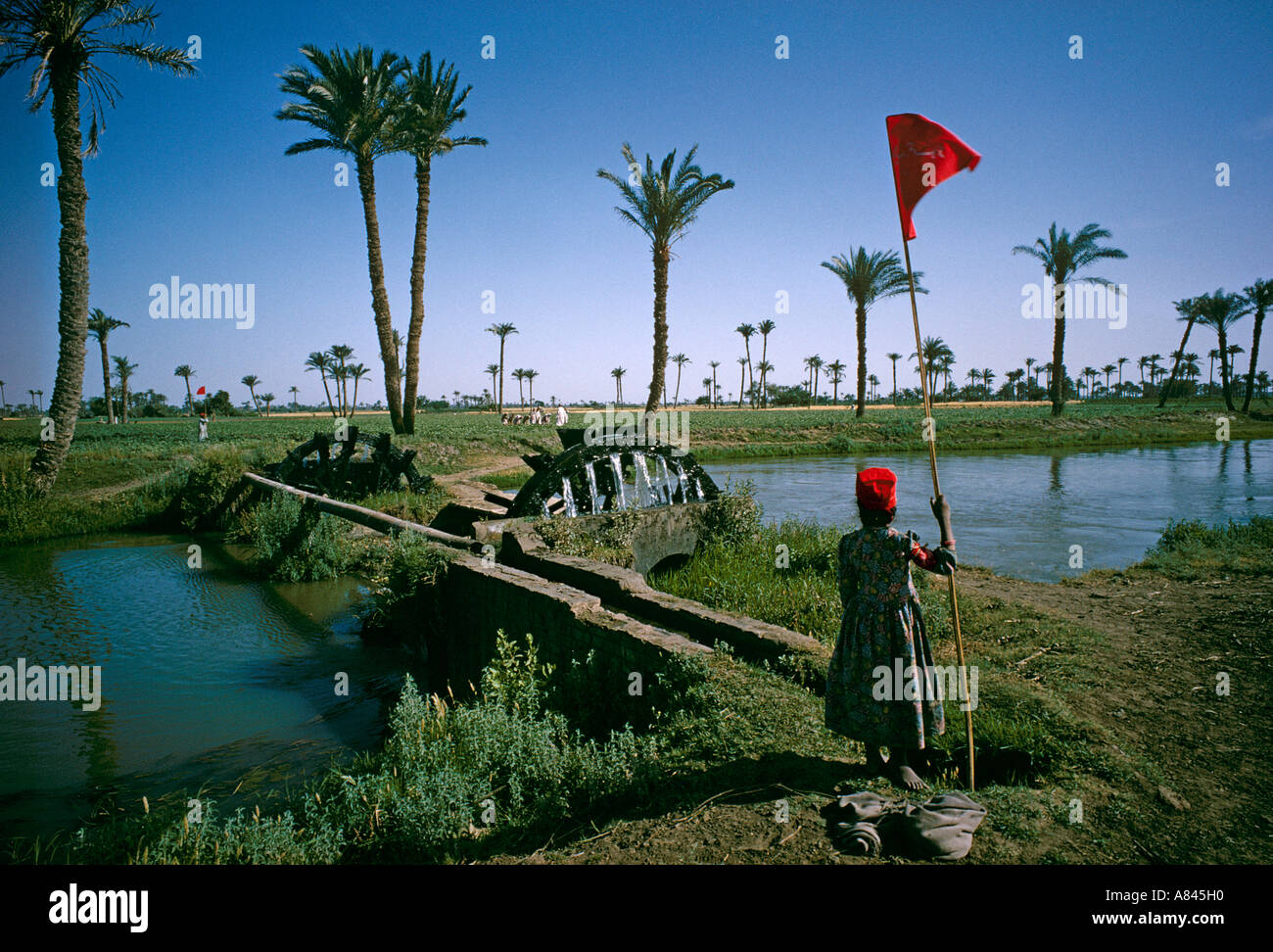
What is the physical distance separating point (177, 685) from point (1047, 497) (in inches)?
801

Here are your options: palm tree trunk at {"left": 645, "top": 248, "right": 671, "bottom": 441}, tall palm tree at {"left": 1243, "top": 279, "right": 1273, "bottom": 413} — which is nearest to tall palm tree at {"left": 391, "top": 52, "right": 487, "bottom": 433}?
palm tree trunk at {"left": 645, "top": 248, "right": 671, "bottom": 441}

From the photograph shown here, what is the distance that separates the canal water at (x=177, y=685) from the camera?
526cm

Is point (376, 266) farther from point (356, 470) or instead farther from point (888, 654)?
point (888, 654)

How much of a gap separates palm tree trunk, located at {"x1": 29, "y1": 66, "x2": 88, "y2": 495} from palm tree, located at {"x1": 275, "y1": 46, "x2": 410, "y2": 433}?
8.80m

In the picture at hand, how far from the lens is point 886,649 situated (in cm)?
348

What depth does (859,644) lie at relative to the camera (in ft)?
11.7

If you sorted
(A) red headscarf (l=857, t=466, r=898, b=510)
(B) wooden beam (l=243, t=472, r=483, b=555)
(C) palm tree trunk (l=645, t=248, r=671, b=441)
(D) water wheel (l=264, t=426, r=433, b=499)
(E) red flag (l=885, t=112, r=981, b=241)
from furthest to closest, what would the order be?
1. (C) palm tree trunk (l=645, t=248, r=671, b=441)
2. (D) water wheel (l=264, t=426, r=433, b=499)
3. (B) wooden beam (l=243, t=472, r=483, b=555)
4. (E) red flag (l=885, t=112, r=981, b=241)
5. (A) red headscarf (l=857, t=466, r=898, b=510)

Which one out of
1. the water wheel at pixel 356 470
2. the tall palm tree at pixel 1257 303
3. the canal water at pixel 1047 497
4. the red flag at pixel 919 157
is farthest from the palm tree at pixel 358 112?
the tall palm tree at pixel 1257 303

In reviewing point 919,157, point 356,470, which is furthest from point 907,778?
point 356,470

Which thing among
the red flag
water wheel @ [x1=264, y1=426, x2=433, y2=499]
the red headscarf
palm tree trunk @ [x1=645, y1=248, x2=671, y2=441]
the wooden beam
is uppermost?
palm tree trunk @ [x1=645, y1=248, x2=671, y2=441]

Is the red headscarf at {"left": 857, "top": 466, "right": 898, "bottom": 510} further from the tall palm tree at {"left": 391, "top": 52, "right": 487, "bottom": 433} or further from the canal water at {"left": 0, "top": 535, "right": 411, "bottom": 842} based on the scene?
the tall palm tree at {"left": 391, "top": 52, "right": 487, "bottom": 433}

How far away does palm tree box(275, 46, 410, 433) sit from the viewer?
2239cm

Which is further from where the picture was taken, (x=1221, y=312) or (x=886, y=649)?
(x=1221, y=312)
